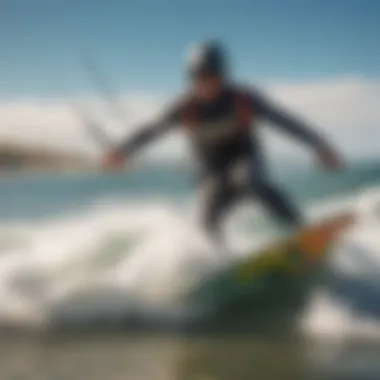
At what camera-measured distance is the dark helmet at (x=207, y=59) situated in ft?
3.81

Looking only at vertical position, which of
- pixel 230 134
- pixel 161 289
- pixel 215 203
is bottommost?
pixel 161 289

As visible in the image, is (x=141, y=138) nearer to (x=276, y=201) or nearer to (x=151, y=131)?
(x=151, y=131)

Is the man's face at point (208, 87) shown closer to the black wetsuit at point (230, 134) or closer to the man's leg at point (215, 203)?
the black wetsuit at point (230, 134)

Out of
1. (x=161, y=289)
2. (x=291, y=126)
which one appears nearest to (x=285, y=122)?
(x=291, y=126)

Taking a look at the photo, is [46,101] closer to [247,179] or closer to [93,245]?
[93,245]

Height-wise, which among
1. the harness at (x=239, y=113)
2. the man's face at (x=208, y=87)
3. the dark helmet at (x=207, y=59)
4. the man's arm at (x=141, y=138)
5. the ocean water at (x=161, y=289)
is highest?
the dark helmet at (x=207, y=59)

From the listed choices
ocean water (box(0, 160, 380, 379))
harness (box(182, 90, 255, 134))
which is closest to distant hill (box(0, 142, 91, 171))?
ocean water (box(0, 160, 380, 379))

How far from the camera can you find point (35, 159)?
120 centimetres

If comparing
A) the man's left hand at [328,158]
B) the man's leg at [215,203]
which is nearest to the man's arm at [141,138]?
the man's leg at [215,203]

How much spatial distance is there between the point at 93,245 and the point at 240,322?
0.86 feet

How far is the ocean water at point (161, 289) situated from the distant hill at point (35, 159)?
0.03 metres

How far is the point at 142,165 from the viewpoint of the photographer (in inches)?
46.1

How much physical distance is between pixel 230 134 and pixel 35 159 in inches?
12.7

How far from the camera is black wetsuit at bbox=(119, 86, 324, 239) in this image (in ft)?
3.82
